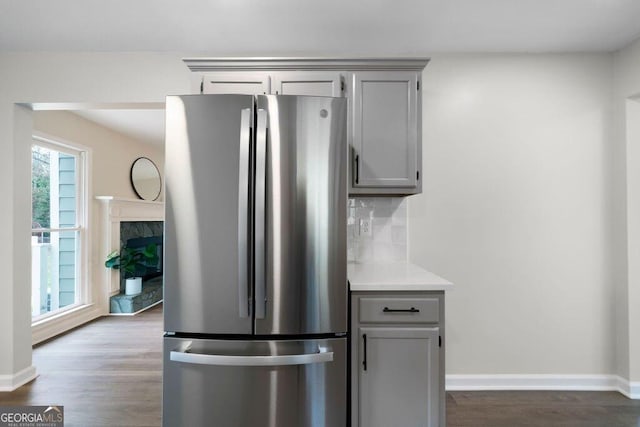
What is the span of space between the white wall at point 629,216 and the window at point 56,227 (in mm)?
5430

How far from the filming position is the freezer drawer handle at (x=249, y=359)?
1672mm

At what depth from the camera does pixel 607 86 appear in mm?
2742

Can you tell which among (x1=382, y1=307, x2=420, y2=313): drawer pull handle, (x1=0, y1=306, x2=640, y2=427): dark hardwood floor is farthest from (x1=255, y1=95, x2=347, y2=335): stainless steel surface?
(x1=0, y1=306, x2=640, y2=427): dark hardwood floor

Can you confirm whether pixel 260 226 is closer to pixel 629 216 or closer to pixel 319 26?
pixel 319 26

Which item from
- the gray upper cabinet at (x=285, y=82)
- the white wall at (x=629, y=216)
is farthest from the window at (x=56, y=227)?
the white wall at (x=629, y=216)

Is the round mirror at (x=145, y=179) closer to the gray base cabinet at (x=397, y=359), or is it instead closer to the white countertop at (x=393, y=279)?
the white countertop at (x=393, y=279)

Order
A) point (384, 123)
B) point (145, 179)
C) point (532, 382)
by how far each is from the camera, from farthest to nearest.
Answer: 1. point (145, 179)
2. point (532, 382)
3. point (384, 123)

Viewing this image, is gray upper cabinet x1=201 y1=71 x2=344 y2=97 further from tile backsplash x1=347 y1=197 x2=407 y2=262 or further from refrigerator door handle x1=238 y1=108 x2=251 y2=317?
tile backsplash x1=347 y1=197 x2=407 y2=262

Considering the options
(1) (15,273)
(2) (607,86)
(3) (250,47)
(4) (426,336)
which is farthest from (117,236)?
(2) (607,86)

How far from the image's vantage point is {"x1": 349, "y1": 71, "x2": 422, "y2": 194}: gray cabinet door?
2271 millimetres

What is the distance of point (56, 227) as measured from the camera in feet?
14.0

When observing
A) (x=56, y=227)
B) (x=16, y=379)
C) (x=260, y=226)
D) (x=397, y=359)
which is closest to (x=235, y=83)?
(x=260, y=226)

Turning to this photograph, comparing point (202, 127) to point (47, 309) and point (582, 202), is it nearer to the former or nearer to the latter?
point (582, 202)

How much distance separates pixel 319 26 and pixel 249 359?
2.11 m
